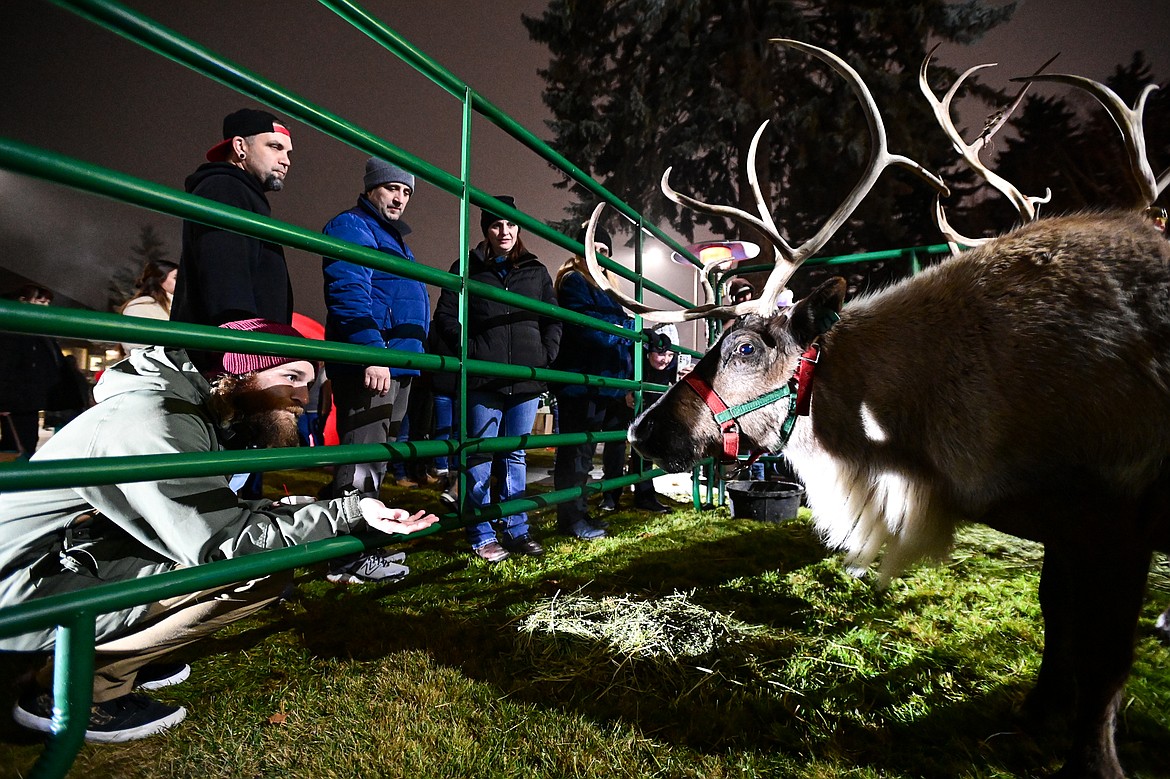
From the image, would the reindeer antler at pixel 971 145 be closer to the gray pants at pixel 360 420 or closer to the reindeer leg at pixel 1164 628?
the reindeer leg at pixel 1164 628

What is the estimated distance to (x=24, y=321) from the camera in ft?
3.29

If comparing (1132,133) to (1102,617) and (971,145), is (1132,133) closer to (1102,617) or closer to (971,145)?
(971,145)

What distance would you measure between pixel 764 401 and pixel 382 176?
236 centimetres

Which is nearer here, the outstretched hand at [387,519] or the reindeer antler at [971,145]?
the outstretched hand at [387,519]

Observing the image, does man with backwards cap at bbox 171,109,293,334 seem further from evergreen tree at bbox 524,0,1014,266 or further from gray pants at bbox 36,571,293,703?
evergreen tree at bbox 524,0,1014,266

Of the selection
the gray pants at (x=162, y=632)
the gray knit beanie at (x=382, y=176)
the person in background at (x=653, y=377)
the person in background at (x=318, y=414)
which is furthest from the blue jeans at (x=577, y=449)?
the person in background at (x=318, y=414)

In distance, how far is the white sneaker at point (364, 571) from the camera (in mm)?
2811

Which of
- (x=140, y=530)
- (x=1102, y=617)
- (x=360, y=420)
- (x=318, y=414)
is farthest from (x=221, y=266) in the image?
(x=318, y=414)

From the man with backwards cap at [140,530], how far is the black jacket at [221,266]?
0.48 m

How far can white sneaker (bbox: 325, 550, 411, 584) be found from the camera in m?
2.81

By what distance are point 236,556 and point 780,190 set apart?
15.1m

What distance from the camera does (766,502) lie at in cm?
402

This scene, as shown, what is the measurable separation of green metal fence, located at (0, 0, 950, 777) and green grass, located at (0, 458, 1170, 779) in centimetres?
52

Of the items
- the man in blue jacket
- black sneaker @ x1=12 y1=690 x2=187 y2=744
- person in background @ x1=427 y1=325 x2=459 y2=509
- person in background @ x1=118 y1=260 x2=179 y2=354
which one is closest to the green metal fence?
black sneaker @ x1=12 y1=690 x2=187 y2=744
